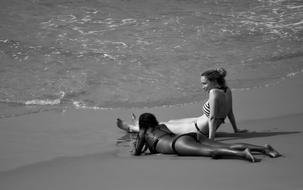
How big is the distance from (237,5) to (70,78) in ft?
26.3

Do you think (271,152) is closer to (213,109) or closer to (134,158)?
(213,109)

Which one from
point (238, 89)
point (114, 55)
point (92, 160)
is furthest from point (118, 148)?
point (114, 55)

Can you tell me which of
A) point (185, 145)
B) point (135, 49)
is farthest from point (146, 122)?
point (135, 49)

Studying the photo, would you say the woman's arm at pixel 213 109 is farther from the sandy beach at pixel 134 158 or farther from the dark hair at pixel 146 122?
the dark hair at pixel 146 122

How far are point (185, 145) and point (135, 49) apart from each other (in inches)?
281

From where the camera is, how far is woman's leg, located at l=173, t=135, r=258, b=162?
561cm

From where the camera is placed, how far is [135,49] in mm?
13094

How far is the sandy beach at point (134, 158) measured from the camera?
5.27m

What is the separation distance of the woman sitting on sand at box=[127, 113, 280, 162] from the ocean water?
8.97 ft

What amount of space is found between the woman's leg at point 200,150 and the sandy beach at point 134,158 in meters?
0.06

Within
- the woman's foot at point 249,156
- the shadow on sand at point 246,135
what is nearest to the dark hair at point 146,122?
the shadow on sand at point 246,135

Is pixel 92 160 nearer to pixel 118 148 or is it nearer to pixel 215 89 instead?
pixel 118 148

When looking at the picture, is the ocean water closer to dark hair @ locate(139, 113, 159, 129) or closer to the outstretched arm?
the outstretched arm

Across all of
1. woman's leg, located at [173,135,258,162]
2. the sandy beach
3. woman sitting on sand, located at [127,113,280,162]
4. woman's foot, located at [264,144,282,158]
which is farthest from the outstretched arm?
woman's foot, located at [264,144,282,158]
